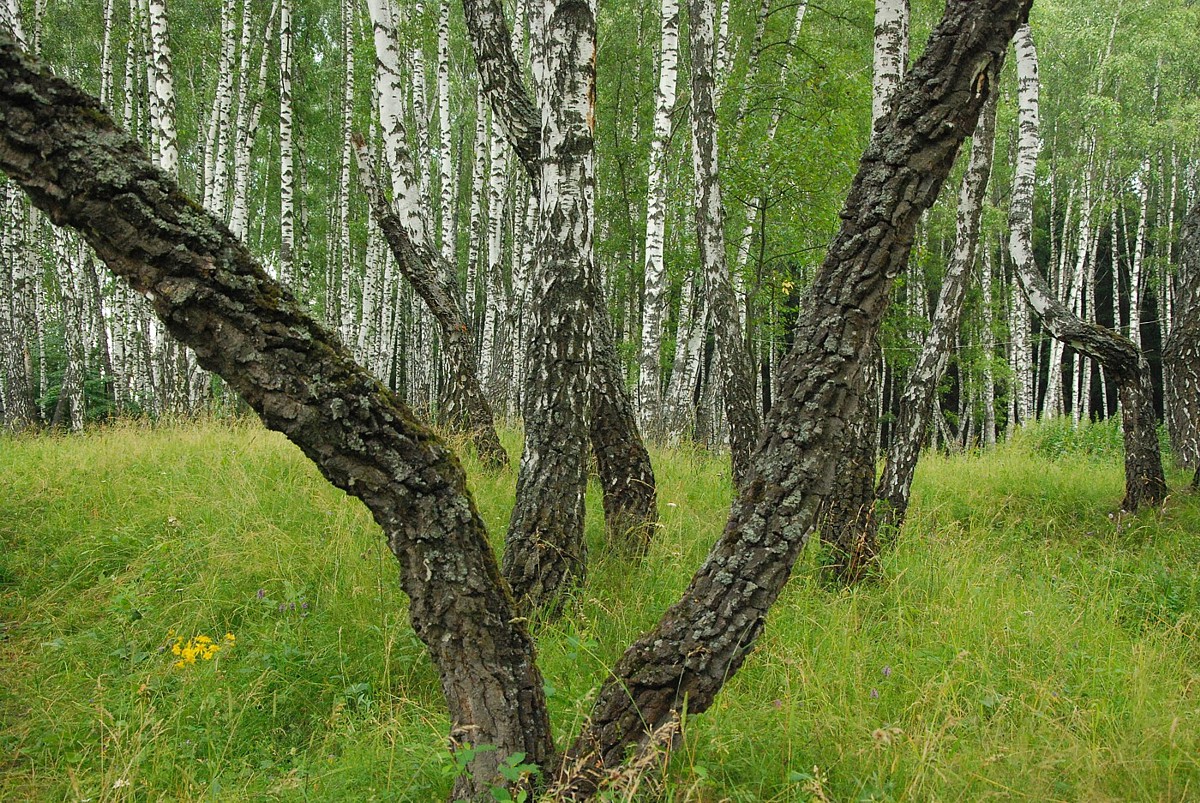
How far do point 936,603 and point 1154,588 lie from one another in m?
1.81

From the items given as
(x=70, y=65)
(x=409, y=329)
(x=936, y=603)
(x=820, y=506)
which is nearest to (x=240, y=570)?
(x=820, y=506)

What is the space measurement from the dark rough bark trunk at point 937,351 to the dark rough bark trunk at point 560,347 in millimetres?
2836

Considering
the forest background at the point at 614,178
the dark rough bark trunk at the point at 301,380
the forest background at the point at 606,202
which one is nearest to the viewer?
the dark rough bark trunk at the point at 301,380

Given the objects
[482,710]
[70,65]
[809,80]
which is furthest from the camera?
[70,65]

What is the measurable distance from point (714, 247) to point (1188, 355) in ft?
14.2

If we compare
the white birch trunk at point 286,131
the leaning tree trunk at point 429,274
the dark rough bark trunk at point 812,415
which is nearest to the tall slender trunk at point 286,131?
the white birch trunk at point 286,131

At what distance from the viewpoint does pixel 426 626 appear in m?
2.30

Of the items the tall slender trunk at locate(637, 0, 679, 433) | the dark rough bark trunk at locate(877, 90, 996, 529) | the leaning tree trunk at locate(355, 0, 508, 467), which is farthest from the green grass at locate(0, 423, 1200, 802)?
the tall slender trunk at locate(637, 0, 679, 433)

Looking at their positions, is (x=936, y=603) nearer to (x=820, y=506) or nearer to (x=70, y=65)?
(x=820, y=506)

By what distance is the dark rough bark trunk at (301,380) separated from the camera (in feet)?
6.05

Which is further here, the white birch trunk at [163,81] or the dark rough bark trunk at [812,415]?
the white birch trunk at [163,81]

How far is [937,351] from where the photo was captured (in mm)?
5426

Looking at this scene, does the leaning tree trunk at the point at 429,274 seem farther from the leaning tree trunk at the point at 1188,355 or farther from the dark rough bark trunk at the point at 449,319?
the leaning tree trunk at the point at 1188,355

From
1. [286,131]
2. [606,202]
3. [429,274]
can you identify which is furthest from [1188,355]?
[286,131]
